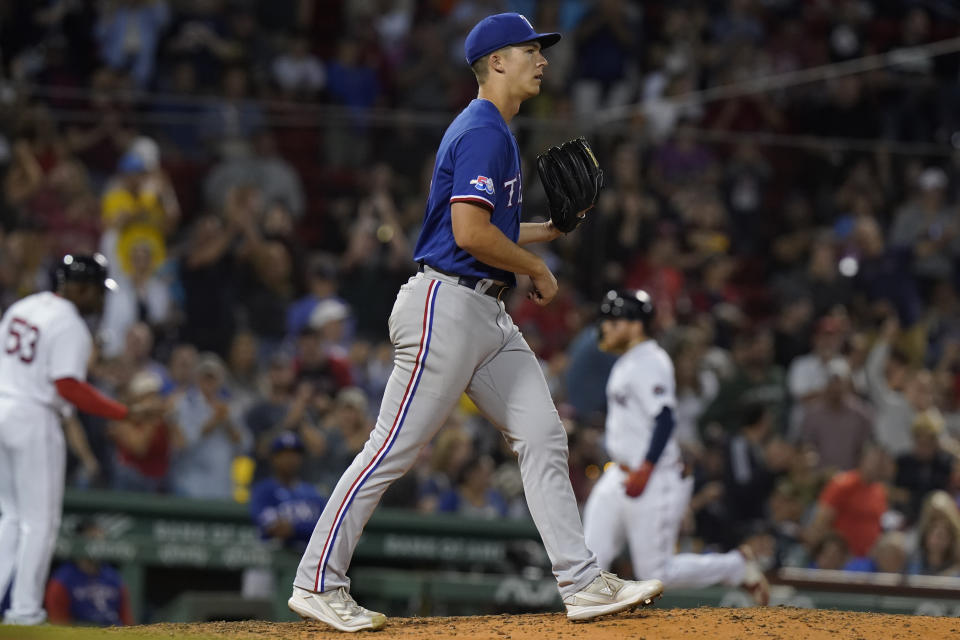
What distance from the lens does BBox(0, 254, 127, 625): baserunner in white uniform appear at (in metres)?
6.20

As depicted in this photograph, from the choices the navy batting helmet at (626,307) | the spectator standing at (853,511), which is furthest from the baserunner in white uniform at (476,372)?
the spectator standing at (853,511)

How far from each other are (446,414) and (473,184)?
2.55 feet

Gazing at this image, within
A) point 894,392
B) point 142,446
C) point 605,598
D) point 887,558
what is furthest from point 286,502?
point 894,392

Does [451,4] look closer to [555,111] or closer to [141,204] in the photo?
[555,111]

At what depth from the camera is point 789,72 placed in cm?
1391

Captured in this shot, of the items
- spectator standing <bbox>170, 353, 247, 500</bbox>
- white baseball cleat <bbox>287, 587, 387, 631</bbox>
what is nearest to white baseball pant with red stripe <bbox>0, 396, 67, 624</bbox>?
white baseball cleat <bbox>287, 587, 387, 631</bbox>

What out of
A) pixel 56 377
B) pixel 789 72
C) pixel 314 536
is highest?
pixel 789 72

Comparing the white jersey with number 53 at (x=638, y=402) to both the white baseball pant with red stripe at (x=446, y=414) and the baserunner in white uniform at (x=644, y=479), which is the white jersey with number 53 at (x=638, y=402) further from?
the white baseball pant with red stripe at (x=446, y=414)

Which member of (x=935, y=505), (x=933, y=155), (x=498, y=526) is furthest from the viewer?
(x=933, y=155)

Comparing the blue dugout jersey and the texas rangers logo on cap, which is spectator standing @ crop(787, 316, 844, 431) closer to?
the blue dugout jersey

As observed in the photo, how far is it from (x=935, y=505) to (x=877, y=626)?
185 inches

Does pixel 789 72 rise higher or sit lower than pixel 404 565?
higher

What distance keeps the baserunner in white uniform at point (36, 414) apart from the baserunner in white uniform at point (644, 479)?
279 cm

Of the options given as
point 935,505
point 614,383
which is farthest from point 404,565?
point 935,505
